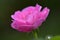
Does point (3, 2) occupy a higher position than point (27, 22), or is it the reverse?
point (3, 2)

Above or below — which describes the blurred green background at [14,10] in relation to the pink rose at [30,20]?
above

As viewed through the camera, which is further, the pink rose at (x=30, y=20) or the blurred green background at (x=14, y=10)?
the blurred green background at (x=14, y=10)

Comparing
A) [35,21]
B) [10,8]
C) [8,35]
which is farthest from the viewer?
[10,8]

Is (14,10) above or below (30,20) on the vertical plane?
above

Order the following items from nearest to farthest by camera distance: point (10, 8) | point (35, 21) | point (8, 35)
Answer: point (35, 21)
point (8, 35)
point (10, 8)

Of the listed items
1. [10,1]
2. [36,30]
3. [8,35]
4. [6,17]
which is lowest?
[36,30]

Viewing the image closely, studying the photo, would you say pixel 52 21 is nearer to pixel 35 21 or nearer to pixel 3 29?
pixel 3 29

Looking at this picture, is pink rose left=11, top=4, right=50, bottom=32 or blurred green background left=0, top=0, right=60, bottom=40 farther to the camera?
blurred green background left=0, top=0, right=60, bottom=40

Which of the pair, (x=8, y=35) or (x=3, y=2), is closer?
(x=8, y=35)

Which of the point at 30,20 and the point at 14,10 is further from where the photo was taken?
the point at 14,10

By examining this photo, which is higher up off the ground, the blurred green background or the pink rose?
the blurred green background

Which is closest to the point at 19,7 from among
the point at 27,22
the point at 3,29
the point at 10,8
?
the point at 10,8
